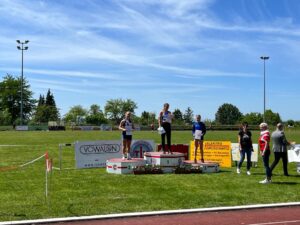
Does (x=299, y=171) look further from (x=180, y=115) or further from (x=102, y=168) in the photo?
(x=180, y=115)

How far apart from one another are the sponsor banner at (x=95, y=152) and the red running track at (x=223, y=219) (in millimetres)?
9691

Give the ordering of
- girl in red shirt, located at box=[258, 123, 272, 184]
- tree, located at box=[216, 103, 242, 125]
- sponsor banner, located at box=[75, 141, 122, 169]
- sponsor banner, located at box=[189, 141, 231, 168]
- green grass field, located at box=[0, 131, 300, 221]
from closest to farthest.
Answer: green grass field, located at box=[0, 131, 300, 221] < girl in red shirt, located at box=[258, 123, 272, 184] < sponsor banner, located at box=[75, 141, 122, 169] < sponsor banner, located at box=[189, 141, 231, 168] < tree, located at box=[216, 103, 242, 125]

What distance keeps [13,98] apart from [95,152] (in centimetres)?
11087

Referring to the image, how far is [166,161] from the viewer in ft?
56.2

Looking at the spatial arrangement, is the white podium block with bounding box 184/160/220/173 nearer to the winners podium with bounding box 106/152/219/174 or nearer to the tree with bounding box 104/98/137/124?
the winners podium with bounding box 106/152/219/174

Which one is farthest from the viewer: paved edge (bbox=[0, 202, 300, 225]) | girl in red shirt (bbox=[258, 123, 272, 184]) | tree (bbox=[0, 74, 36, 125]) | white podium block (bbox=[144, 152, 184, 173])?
tree (bbox=[0, 74, 36, 125])

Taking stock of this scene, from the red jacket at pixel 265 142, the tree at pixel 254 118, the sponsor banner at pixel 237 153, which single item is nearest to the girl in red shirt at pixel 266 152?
the red jacket at pixel 265 142

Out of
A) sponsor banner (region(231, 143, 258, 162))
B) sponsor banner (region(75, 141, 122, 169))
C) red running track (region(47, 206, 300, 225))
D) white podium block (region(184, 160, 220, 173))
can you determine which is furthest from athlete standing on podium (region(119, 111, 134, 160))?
red running track (region(47, 206, 300, 225))

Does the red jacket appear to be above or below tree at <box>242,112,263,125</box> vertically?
below

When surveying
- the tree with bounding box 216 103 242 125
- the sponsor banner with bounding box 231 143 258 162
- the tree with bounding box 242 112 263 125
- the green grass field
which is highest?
the tree with bounding box 216 103 242 125

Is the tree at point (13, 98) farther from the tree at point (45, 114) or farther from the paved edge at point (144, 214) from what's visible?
the paved edge at point (144, 214)

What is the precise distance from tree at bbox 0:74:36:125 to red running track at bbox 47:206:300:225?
11744 centimetres

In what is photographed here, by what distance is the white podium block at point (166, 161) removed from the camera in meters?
17.0

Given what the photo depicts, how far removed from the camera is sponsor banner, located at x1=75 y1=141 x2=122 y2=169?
62.6 feet
